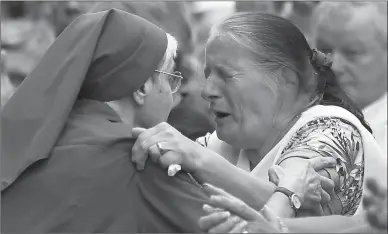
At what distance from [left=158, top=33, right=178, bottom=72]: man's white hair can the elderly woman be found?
0.22 meters

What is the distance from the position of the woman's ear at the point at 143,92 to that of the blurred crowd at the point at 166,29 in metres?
0.58

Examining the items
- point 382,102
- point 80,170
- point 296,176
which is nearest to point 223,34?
point 296,176

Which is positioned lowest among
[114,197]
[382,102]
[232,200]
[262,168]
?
[382,102]

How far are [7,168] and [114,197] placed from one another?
17.3 inches

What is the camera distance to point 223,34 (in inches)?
155

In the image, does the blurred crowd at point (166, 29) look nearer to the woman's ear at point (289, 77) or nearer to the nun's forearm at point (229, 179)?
the woman's ear at point (289, 77)

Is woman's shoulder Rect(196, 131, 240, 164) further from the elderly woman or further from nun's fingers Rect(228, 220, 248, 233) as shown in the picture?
nun's fingers Rect(228, 220, 248, 233)

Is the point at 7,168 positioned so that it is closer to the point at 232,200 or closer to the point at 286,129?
the point at 232,200

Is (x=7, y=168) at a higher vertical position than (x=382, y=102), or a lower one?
higher

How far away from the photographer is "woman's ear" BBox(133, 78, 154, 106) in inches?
141

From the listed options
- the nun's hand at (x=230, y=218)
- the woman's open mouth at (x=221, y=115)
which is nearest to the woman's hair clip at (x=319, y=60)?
the woman's open mouth at (x=221, y=115)

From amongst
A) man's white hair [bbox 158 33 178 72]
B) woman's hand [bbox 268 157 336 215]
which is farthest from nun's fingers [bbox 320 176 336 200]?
man's white hair [bbox 158 33 178 72]

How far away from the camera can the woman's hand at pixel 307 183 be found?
11.5 ft

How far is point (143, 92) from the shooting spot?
361 cm
